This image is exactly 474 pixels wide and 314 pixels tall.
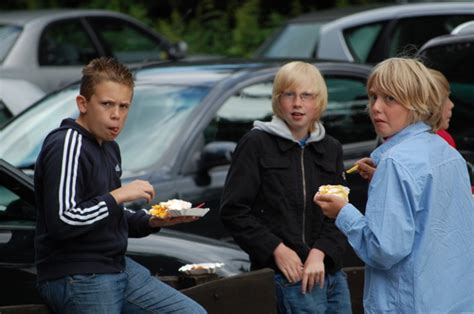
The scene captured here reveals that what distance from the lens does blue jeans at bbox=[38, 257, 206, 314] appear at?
427 cm

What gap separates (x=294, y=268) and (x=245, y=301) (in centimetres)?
24

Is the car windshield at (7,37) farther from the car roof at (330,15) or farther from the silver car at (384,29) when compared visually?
the silver car at (384,29)

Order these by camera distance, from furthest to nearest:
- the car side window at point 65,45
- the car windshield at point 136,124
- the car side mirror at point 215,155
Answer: the car side window at point 65,45
the car windshield at point 136,124
the car side mirror at point 215,155

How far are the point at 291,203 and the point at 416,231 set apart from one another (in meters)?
0.94

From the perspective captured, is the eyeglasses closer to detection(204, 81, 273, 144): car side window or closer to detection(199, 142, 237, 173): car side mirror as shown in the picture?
detection(199, 142, 237, 173): car side mirror

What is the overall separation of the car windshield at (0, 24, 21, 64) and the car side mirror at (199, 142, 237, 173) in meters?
5.27

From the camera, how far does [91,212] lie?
4.17 meters

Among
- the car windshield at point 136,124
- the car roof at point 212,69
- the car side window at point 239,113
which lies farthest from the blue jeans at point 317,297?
the car roof at point 212,69

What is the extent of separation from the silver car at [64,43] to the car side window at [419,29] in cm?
232

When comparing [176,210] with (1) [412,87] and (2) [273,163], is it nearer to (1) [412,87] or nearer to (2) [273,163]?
(2) [273,163]

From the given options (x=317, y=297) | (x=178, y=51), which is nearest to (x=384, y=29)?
(x=178, y=51)

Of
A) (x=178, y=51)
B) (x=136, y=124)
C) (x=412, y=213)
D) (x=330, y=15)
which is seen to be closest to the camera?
(x=412, y=213)

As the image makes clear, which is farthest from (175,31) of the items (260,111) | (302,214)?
(302,214)

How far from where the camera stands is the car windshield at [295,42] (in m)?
11.5
